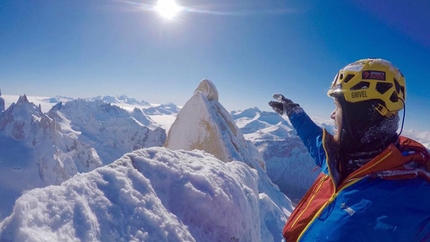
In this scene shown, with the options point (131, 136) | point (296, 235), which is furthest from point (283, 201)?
point (131, 136)

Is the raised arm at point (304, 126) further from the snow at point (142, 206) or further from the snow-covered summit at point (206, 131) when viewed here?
the snow-covered summit at point (206, 131)

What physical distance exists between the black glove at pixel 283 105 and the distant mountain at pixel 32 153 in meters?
87.4

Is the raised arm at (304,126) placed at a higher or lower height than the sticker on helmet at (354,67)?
lower

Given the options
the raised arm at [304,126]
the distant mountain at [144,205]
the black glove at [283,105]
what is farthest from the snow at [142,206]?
the black glove at [283,105]

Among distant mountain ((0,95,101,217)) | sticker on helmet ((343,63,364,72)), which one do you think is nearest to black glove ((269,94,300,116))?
sticker on helmet ((343,63,364,72))

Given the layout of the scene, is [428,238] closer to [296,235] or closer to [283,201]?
[296,235]

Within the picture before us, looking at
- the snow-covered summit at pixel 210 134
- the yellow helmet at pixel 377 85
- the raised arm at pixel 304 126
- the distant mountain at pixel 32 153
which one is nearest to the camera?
the yellow helmet at pixel 377 85

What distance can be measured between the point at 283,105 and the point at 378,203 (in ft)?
10.7

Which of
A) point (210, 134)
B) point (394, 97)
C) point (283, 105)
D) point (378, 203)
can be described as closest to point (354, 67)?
point (394, 97)

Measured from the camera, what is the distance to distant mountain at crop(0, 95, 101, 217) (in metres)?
83.3

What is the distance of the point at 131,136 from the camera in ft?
575

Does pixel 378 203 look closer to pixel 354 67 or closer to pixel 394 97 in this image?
pixel 394 97

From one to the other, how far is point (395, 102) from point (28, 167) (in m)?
109

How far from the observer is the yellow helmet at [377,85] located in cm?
244
